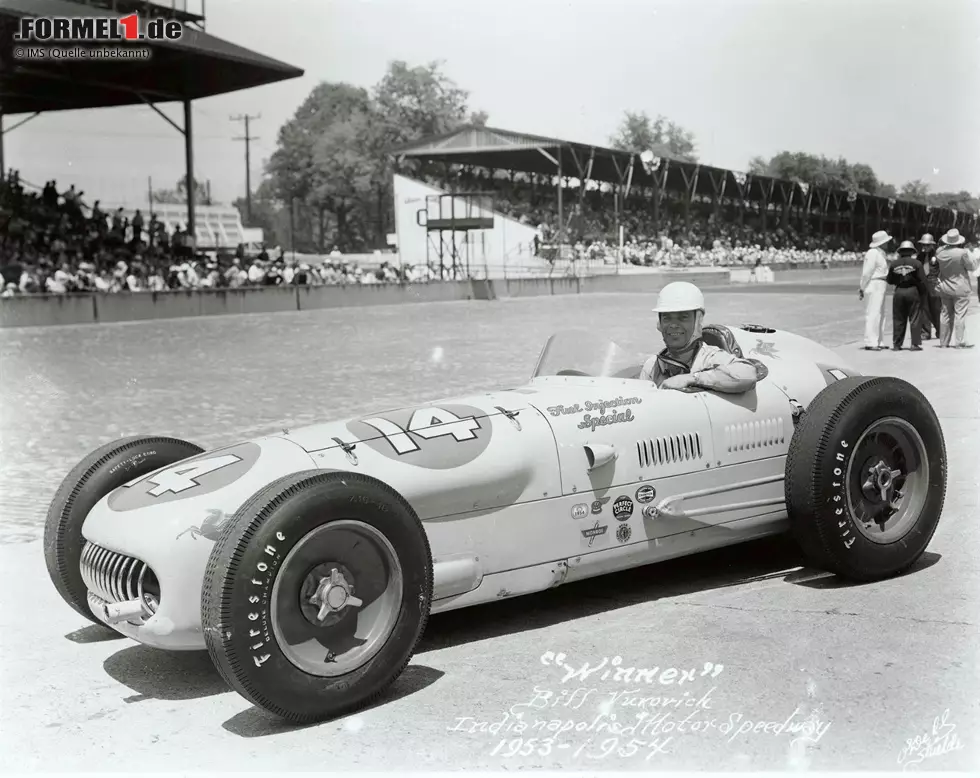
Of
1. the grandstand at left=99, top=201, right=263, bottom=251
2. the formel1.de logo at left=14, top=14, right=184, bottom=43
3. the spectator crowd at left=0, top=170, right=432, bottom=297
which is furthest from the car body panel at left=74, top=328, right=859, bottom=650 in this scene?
the grandstand at left=99, top=201, right=263, bottom=251

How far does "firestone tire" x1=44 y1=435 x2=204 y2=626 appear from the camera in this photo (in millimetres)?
4410

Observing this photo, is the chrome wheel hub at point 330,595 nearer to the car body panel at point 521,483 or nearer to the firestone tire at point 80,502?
the car body panel at point 521,483

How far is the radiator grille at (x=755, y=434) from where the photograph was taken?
16.1 feet

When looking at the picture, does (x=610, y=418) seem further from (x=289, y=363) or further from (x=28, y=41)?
(x=28, y=41)

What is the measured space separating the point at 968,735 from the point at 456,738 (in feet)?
4.82

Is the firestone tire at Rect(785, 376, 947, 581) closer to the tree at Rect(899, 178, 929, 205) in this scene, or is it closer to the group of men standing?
the group of men standing

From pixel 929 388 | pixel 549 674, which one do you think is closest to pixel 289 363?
pixel 929 388

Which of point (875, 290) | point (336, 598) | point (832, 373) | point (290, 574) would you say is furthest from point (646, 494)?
point (875, 290)

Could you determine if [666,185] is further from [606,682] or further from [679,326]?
[606,682]

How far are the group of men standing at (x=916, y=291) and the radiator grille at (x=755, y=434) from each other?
11.7m

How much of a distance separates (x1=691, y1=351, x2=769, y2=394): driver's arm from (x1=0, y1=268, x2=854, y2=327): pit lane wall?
19716 mm

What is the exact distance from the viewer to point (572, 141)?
46344 millimetres
